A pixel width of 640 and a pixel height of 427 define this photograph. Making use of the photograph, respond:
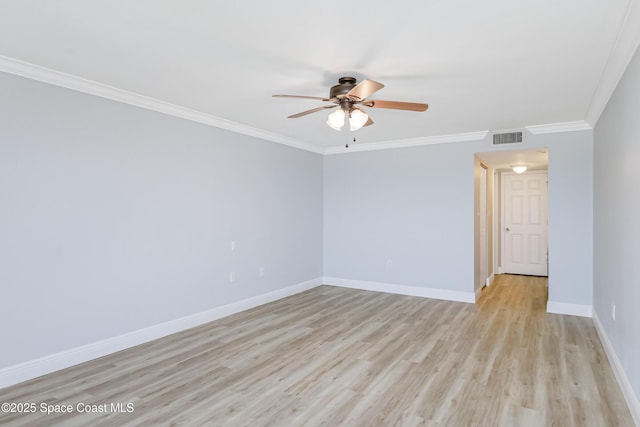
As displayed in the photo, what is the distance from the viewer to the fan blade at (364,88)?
8.22 ft

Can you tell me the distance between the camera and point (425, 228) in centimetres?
550

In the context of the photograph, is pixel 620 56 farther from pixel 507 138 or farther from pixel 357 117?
pixel 507 138

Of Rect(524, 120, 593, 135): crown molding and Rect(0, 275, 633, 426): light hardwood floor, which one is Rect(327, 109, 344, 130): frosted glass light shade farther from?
Rect(524, 120, 593, 135): crown molding

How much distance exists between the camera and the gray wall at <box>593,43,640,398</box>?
7.52ft

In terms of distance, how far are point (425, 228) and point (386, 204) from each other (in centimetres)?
71

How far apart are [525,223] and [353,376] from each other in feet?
19.9

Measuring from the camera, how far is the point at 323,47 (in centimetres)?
246

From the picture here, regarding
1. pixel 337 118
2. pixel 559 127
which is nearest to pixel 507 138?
pixel 559 127

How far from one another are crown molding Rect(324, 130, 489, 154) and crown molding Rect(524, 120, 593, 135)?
0.56m

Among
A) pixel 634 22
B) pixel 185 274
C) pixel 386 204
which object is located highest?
pixel 634 22

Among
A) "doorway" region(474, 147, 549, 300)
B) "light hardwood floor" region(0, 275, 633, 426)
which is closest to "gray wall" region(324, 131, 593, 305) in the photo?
"light hardwood floor" region(0, 275, 633, 426)

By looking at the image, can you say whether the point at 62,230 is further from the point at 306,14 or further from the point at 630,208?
the point at 630,208

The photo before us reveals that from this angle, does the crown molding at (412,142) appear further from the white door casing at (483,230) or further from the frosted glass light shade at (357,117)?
the frosted glass light shade at (357,117)

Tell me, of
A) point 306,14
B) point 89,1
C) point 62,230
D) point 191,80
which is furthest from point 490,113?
point 62,230
